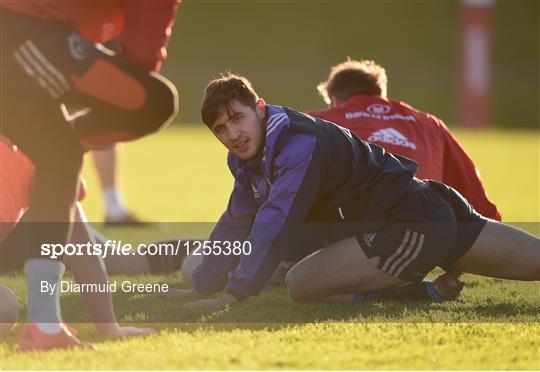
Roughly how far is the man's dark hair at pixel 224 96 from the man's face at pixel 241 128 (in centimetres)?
1

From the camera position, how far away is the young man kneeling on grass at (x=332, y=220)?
3.44 meters

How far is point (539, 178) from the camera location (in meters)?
9.64

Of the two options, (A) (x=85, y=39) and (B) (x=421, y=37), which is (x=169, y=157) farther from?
(B) (x=421, y=37)

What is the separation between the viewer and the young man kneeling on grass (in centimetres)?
344

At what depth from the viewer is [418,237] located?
366 centimetres

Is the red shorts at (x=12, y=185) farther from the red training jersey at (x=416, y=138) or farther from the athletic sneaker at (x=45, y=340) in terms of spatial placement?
the red training jersey at (x=416, y=138)

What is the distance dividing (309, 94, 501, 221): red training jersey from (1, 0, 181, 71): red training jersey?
1.49 m

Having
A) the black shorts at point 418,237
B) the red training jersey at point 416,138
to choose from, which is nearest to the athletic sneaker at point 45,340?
the black shorts at point 418,237

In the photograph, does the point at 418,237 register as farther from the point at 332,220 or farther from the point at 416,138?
the point at 416,138

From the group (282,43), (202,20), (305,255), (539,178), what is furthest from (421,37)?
(305,255)

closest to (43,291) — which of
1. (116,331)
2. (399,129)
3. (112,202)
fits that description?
(116,331)

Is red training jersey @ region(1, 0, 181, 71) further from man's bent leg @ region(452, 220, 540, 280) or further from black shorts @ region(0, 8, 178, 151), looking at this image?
man's bent leg @ region(452, 220, 540, 280)

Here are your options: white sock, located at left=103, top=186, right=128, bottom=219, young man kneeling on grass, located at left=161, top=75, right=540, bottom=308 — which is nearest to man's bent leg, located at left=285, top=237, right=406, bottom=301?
young man kneeling on grass, located at left=161, top=75, right=540, bottom=308

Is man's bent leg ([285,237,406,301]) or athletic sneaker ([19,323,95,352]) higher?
athletic sneaker ([19,323,95,352])
